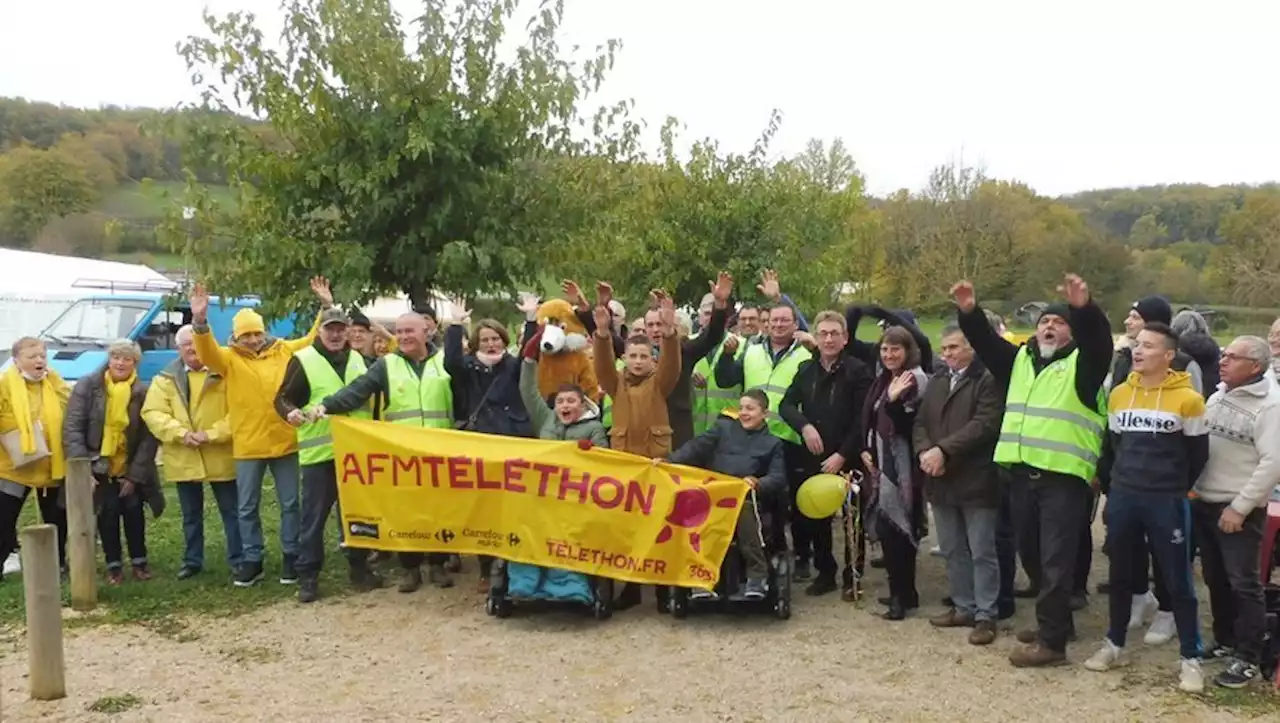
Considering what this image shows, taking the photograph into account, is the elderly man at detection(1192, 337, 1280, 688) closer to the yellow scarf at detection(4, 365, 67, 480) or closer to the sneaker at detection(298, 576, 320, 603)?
the sneaker at detection(298, 576, 320, 603)

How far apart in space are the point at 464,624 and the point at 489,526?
69 centimetres

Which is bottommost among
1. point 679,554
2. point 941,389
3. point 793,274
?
point 679,554

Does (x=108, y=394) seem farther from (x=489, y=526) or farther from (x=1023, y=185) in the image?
(x=1023, y=185)

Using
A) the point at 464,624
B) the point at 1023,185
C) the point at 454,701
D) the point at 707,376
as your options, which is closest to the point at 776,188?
the point at 707,376

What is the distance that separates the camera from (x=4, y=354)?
67.1 ft

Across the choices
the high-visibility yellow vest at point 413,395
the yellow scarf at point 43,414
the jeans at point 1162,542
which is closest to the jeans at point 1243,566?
the jeans at point 1162,542

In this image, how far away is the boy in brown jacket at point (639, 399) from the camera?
284 inches

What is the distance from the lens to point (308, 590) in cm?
755

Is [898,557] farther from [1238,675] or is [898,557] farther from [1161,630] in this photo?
[1238,675]

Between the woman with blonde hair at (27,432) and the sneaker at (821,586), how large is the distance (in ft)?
18.5

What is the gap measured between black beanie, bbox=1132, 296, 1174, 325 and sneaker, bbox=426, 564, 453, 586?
5298mm

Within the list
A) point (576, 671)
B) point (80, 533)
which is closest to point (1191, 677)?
point (576, 671)

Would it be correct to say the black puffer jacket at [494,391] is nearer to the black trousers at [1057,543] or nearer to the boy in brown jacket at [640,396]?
the boy in brown jacket at [640,396]

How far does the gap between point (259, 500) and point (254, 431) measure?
507 mm
